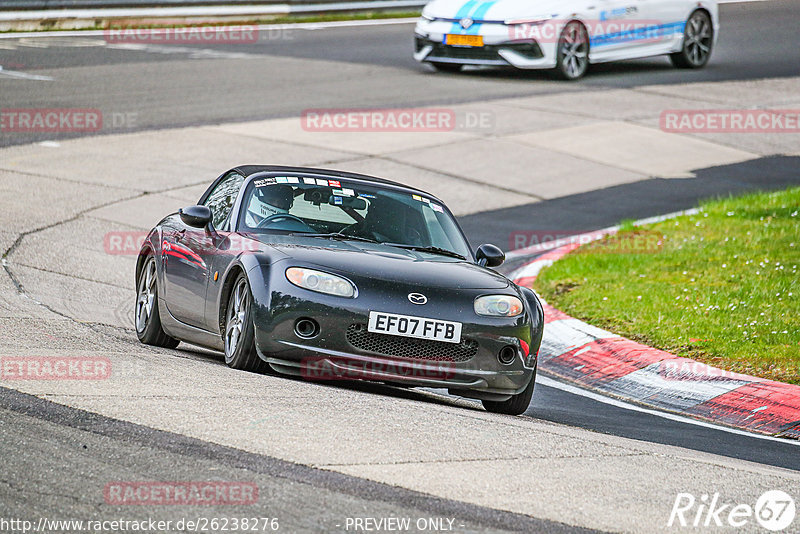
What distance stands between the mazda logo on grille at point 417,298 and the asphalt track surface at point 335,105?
2.84ft

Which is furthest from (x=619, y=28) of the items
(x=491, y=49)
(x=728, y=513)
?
(x=728, y=513)

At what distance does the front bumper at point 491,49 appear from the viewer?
2061cm

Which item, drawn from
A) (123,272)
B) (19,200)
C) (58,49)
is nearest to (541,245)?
(123,272)

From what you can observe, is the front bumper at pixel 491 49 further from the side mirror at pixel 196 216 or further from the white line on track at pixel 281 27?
the side mirror at pixel 196 216

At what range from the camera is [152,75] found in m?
21.0

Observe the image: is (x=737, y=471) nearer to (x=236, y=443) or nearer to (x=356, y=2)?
(x=236, y=443)

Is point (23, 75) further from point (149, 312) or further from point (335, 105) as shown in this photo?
point (149, 312)

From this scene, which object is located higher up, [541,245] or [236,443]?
[236,443]

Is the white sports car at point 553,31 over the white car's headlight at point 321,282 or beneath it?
over

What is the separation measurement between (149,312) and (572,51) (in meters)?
14.1

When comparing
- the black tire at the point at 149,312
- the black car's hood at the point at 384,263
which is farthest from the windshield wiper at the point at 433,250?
the black tire at the point at 149,312

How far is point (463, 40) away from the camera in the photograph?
20.9m

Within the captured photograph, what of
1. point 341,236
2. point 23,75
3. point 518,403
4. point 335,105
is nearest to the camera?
point 518,403

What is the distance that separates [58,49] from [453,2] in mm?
7320
